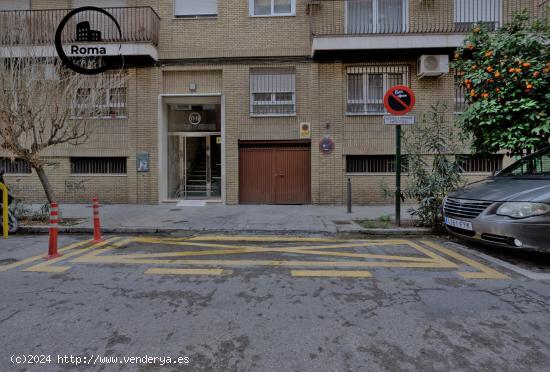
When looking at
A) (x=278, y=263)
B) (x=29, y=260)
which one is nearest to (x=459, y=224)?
(x=278, y=263)

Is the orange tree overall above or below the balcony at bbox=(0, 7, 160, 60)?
below

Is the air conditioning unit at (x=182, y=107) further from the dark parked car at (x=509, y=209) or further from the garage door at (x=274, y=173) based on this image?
the dark parked car at (x=509, y=209)

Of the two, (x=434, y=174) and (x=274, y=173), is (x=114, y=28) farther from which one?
(x=434, y=174)

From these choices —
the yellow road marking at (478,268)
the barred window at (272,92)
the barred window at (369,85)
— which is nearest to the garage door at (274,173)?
the barred window at (272,92)

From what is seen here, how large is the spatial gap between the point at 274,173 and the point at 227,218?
371 cm

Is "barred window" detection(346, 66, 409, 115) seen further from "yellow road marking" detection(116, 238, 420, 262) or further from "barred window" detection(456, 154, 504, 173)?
"yellow road marking" detection(116, 238, 420, 262)

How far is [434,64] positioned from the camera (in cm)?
1175

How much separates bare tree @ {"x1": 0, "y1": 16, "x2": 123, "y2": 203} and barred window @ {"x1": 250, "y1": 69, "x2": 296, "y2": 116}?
508 centimetres

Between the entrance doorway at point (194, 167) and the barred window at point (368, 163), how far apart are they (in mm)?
4925

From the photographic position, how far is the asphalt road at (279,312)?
2512 mm

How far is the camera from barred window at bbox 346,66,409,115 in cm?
1248

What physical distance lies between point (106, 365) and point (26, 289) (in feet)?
7.37

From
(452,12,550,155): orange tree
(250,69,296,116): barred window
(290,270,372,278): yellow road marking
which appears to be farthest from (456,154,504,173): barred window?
(290,270,372,278): yellow road marking

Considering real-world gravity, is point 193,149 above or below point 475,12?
below
